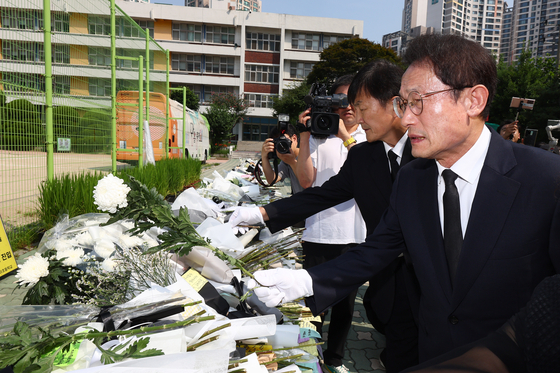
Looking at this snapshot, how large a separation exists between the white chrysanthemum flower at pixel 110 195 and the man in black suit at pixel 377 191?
907 millimetres

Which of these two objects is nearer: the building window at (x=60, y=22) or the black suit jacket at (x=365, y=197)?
the black suit jacket at (x=365, y=197)

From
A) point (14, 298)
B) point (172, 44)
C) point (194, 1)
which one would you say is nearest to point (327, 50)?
point (172, 44)

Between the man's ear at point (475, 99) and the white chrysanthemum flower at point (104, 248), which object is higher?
the man's ear at point (475, 99)

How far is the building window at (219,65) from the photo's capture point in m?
45.2

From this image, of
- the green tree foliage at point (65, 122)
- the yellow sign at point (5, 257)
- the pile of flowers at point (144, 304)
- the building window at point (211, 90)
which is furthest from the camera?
the building window at point (211, 90)

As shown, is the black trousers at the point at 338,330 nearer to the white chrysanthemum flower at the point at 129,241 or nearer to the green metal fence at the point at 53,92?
the white chrysanthemum flower at the point at 129,241

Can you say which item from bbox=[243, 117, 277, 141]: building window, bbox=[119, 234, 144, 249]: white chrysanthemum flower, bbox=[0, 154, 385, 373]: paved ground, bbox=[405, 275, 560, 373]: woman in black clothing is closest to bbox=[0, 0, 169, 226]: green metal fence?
bbox=[0, 154, 385, 373]: paved ground

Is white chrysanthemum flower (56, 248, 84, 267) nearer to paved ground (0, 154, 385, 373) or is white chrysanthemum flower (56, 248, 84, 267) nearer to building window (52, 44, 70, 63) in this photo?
paved ground (0, 154, 385, 373)

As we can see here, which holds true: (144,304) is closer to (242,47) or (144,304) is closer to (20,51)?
(20,51)

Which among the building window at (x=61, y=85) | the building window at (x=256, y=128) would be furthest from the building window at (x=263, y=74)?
the building window at (x=61, y=85)

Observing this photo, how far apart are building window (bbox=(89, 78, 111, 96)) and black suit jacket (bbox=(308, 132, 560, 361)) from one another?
16.3 feet

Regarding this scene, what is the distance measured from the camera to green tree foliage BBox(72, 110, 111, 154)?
520 centimetres

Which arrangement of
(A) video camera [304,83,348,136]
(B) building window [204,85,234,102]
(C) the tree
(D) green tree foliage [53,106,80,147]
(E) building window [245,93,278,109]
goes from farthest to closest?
(E) building window [245,93,278,109]
(B) building window [204,85,234,102]
(C) the tree
(D) green tree foliage [53,106,80,147]
(A) video camera [304,83,348,136]

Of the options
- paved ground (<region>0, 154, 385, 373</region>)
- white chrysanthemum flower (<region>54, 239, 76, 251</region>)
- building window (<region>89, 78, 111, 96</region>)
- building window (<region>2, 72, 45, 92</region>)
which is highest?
building window (<region>89, 78, 111, 96</region>)
